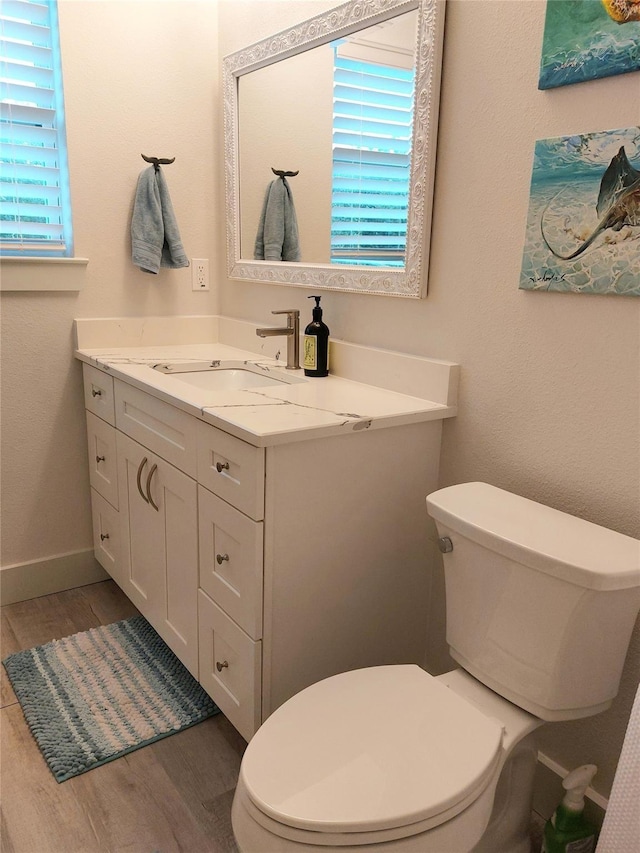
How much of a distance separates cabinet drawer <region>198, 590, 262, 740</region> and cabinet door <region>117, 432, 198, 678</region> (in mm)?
56

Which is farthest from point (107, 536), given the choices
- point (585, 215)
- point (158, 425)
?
point (585, 215)

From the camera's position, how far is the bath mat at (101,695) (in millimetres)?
1618

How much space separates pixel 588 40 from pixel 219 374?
1324mm

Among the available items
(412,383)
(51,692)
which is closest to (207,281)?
(412,383)

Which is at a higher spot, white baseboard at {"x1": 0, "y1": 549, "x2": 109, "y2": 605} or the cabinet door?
the cabinet door

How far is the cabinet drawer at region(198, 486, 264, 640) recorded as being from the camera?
4.42 feet

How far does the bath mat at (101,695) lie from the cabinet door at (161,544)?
0.13 m

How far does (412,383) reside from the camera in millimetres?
1629

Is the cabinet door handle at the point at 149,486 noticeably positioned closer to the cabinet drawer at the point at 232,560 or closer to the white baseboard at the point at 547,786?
the cabinet drawer at the point at 232,560

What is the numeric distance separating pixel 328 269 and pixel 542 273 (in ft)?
2.23

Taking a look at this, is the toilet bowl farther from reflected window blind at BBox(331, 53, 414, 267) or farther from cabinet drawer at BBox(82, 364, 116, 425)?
cabinet drawer at BBox(82, 364, 116, 425)

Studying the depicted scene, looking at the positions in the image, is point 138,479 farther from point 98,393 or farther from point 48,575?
point 48,575

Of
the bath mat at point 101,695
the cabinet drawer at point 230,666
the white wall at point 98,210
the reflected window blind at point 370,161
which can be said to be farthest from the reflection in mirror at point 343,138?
the bath mat at point 101,695
